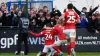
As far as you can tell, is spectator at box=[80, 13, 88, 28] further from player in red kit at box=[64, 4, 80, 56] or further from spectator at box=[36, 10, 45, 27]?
player in red kit at box=[64, 4, 80, 56]

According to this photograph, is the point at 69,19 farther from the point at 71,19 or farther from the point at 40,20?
the point at 40,20

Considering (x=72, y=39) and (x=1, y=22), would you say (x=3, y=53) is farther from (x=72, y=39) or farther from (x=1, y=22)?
(x=72, y=39)

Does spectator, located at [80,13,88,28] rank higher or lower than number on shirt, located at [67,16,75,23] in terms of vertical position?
lower

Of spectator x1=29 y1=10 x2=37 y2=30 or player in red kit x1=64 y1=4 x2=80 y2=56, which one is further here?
spectator x1=29 y1=10 x2=37 y2=30

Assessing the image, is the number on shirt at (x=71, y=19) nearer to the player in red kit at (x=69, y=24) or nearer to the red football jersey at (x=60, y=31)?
the player in red kit at (x=69, y=24)

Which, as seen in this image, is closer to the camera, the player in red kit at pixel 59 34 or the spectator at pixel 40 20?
the player in red kit at pixel 59 34

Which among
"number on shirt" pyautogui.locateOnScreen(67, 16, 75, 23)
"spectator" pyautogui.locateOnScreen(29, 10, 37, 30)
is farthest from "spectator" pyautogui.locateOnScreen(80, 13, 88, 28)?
"number on shirt" pyautogui.locateOnScreen(67, 16, 75, 23)

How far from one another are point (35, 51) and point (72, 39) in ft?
18.2

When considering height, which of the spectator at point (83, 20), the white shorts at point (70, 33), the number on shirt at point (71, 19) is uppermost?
the number on shirt at point (71, 19)

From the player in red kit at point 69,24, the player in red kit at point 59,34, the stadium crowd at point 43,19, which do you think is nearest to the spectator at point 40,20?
the stadium crowd at point 43,19

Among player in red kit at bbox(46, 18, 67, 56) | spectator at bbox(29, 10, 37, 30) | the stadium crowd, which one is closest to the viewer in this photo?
player in red kit at bbox(46, 18, 67, 56)

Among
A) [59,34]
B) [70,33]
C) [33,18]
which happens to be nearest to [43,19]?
[33,18]

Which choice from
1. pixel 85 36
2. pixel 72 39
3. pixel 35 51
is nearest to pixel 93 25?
pixel 85 36

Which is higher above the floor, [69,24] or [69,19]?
[69,19]
